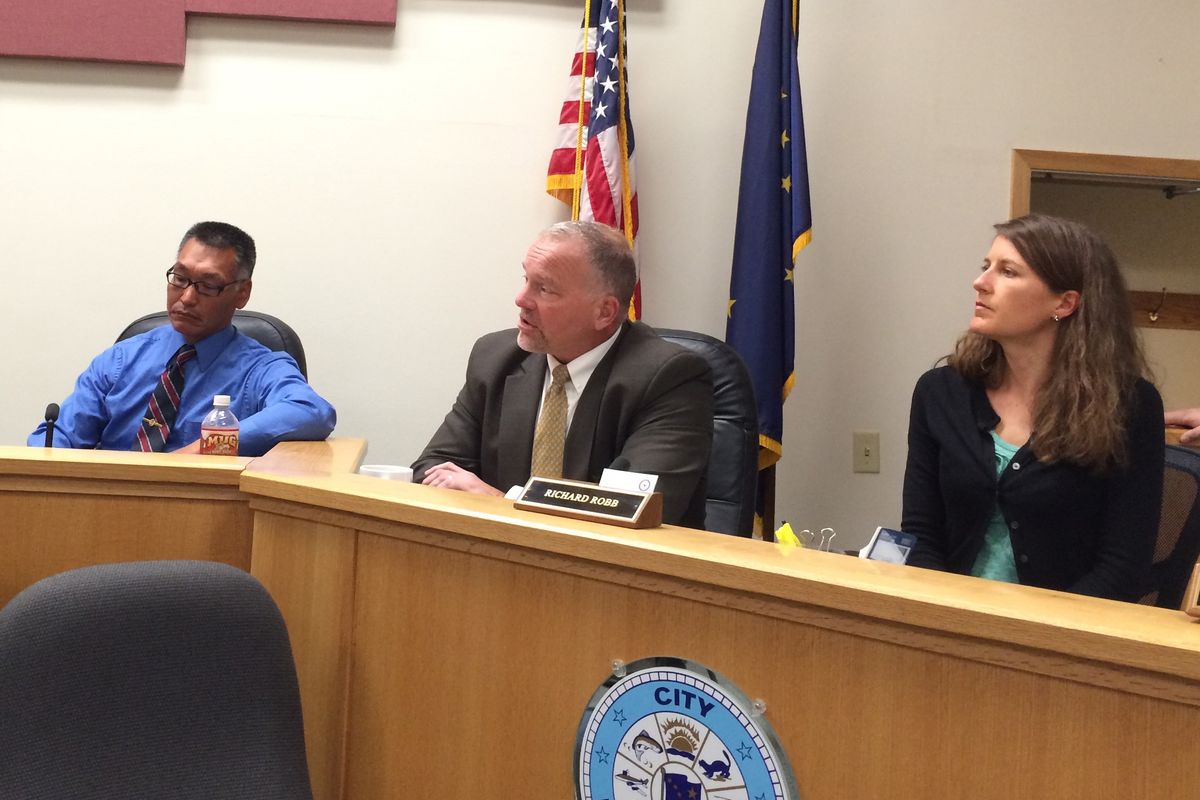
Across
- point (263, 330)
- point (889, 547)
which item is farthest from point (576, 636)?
point (263, 330)

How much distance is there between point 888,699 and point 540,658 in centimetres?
41

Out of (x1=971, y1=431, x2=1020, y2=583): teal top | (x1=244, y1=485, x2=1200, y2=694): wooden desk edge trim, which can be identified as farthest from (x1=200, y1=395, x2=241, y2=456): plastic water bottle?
(x1=971, y1=431, x2=1020, y2=583): teal top

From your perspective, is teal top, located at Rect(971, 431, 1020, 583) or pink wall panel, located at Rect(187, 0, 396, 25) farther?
pink wall panel, located at Rect(187, 0, 396, 25)

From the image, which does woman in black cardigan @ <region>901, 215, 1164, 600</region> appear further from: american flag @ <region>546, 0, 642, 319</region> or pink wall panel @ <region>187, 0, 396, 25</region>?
pink wall panel @ <region>187, 0, 396, 25</region>

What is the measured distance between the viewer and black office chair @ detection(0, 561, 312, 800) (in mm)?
993

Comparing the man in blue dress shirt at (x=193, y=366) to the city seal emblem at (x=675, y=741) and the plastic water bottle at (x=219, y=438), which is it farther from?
the city seal emblem at (x=675, y=741)

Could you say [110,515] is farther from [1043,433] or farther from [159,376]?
[1043,433]

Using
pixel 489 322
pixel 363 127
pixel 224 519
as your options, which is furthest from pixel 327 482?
pixel 363 127

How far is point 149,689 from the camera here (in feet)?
3.46

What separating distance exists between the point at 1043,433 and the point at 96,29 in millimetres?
2759

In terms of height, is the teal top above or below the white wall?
below

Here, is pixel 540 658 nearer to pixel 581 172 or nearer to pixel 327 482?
pixel 327 482

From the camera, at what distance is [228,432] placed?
6.48 feet

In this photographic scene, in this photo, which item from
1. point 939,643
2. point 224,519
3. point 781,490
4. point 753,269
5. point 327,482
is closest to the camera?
point 939,643
